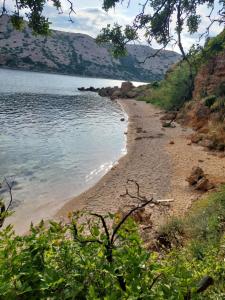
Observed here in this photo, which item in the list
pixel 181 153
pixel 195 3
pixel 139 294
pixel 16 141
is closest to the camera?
pixel 139 294

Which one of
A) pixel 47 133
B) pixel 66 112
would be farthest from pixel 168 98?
pixel 47 133

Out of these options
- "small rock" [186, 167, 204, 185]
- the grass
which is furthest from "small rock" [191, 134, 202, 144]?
the grass

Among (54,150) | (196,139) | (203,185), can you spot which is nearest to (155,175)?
(203,185)

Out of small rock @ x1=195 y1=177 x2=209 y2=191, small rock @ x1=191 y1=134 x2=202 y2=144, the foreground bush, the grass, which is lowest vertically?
small rock @ x1=191 y1=134 x2=202 y2=144

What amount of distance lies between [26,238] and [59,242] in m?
0.35

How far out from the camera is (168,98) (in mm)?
52312

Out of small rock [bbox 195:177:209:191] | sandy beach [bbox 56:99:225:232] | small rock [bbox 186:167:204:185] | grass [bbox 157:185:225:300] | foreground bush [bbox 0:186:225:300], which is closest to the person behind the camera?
foreground bush [bbox 0:186:225:300]

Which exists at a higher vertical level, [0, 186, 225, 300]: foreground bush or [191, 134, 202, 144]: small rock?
[0, 186, 225, 300]: foreground bush

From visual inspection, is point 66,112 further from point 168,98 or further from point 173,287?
point 173,287

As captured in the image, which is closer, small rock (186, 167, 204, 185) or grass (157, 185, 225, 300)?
grass (157, 185, 225, 300)

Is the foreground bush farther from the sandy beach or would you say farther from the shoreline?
the shoreline

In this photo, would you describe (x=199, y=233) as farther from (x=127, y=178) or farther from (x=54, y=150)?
(x=54, y=150)

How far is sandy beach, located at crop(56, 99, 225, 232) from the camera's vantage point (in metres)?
15.0

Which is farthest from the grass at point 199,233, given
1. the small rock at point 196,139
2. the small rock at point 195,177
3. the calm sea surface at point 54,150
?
the small rock at point 196,139
